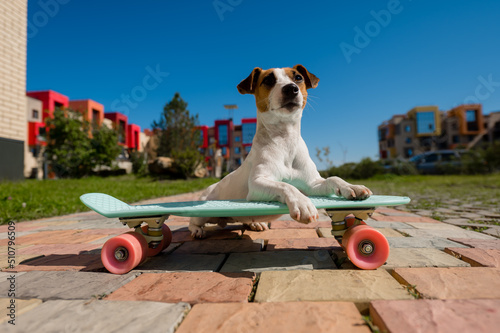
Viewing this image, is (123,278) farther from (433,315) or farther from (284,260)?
(433,315)

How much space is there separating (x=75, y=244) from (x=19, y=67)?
11.4m

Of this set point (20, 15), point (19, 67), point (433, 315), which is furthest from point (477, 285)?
point (20, 15)

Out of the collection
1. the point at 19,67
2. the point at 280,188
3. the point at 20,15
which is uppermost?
the point at 20,15

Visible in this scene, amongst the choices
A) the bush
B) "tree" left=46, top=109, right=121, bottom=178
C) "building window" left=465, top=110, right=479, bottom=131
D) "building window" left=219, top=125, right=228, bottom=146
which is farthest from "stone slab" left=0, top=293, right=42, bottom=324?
A: "building window" left=465, top=110, right=479, bottom=131

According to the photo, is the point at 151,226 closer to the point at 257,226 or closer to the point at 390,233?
the point at 257,226

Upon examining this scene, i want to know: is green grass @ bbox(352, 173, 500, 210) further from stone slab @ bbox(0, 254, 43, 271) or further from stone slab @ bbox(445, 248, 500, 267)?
stone slab @ bbox(0, 254, 43, 271)

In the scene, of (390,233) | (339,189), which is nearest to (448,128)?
(390,233)

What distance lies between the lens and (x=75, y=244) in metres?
2.47

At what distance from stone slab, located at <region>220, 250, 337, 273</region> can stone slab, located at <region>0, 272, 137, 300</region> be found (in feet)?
2.04

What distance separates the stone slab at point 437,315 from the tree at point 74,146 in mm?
22874

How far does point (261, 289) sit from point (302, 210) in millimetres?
486

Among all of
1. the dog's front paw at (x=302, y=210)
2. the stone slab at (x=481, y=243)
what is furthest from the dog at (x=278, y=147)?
the stone slab at (x=481, y=243)

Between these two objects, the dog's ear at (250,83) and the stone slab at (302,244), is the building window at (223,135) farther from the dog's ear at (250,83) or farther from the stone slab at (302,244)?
the stone slab at (302,244)

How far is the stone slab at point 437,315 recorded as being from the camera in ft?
3.06
